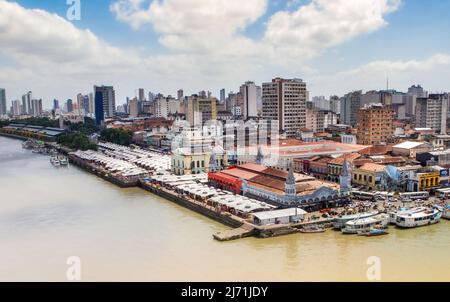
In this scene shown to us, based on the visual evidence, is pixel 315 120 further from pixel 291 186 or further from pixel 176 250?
pixel 176 250

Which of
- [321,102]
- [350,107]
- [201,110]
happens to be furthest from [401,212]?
[321,102]

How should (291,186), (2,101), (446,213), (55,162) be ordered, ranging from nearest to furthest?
(446,213) → (291,186) → (55,162) → (2,101)

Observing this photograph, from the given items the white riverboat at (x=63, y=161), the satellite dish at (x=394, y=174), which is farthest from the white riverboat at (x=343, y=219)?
the white riverboat at (x=63, y=161)

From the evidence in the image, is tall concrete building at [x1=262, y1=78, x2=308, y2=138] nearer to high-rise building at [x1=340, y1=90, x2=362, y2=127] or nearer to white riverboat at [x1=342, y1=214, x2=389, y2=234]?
high-rise building at [x1=340, y1=90, x2=362, y2=127]

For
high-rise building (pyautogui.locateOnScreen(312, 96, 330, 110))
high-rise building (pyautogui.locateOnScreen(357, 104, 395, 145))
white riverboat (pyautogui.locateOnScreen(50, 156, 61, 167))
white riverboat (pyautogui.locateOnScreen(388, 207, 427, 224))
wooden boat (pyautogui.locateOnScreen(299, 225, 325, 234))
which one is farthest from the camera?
high-rise building (pyautogui.locateOnScreen(312, 96, 330, 110))

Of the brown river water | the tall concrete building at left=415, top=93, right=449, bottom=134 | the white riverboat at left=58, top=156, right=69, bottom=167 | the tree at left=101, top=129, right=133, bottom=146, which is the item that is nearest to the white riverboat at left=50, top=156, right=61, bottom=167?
the white riverboat at left=58, top=156, right=69, bottom=167

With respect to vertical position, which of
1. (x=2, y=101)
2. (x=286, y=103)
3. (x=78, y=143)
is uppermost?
(x=2, y=101)
